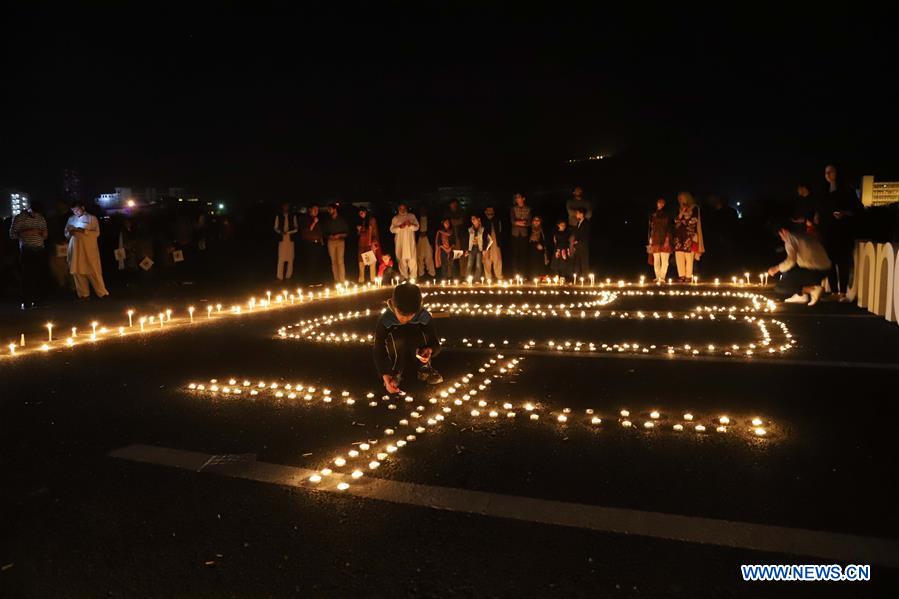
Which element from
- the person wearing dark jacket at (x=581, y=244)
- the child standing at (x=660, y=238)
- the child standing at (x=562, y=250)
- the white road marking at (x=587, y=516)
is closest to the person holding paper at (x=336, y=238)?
the child standing at (x=562, y=250)

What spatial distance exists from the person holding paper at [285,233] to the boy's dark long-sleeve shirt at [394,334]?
1089cm

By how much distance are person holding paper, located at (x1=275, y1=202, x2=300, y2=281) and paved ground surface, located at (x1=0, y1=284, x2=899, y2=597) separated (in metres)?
9.17

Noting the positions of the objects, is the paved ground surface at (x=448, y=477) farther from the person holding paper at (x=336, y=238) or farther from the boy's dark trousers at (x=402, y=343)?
the person holding paper at (x=336, y=238)

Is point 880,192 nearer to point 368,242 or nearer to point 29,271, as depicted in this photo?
point 368,242

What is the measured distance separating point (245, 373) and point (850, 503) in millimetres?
5105

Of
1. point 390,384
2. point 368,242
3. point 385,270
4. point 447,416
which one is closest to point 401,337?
point 390,384

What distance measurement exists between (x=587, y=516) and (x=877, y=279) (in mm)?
8058

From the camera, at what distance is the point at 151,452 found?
447cm

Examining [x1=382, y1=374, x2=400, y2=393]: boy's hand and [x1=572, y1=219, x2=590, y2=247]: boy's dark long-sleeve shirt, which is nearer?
[x1=382, y1=374, x2=400, y2=393]: boy's hand

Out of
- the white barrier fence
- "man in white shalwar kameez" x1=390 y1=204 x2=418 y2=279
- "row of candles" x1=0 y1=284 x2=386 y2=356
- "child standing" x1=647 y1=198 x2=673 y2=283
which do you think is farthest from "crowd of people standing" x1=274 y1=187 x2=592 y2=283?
the white barrier fence

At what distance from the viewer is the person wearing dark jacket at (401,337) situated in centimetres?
571

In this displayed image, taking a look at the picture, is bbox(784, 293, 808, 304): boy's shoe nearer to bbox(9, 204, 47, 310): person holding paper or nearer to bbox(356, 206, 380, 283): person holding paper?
bbox(356, 206, 380, 283): person holding paper

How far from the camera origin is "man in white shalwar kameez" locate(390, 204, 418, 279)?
16344mm

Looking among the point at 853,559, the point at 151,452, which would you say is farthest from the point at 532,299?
the point at 853,559
